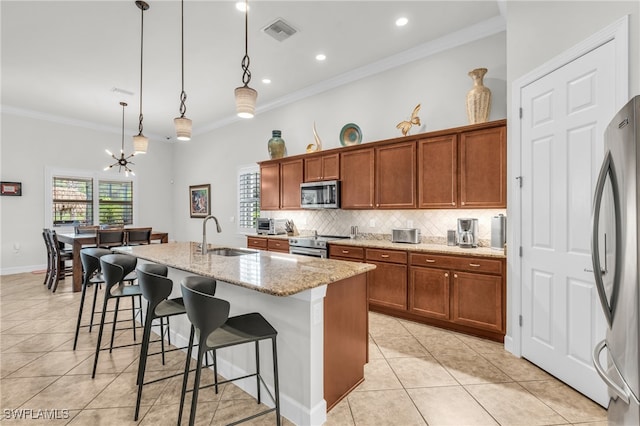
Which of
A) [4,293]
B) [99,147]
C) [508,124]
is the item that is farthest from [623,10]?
[99,147]

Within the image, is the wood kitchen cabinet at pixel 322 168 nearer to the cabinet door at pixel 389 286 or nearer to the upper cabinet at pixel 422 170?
the upper cabinet at pixel 422 170

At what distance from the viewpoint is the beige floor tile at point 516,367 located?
243 cm

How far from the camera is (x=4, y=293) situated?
4.83 metres

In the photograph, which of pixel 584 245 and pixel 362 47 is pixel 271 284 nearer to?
pixel 584 245

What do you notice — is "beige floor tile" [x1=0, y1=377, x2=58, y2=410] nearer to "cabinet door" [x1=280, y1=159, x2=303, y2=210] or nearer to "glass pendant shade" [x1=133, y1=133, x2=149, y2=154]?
"glass pendant shade" [x1=133, y1=133, x2=149, y2=154]

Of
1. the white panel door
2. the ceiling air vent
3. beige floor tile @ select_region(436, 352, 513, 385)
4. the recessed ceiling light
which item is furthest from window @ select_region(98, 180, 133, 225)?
the white panel door

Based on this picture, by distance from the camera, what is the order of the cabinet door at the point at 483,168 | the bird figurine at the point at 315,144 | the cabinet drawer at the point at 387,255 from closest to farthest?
1. the cabinet door at the point at 483,168
2. the cabinet drawer at the point at 387,255
3. the bird figurine at the point at 315,144

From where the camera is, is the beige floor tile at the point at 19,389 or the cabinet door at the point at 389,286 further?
the cabinet door at the point at 389,286

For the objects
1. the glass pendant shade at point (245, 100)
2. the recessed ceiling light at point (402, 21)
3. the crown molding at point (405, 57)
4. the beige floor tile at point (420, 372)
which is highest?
the recessed ceiling light at point (402, 21)

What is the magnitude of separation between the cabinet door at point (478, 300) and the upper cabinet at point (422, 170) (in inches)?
30.2

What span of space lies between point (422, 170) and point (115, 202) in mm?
7291

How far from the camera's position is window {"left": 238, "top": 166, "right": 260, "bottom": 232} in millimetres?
6418

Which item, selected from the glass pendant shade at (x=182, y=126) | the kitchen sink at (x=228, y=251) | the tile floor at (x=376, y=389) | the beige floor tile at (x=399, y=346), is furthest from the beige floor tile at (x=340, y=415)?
the glass pendant shade at (x=182, y=126)

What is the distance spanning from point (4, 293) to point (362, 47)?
647cm
